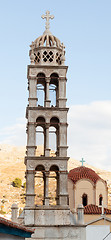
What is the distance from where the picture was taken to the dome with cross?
2286 centimetres

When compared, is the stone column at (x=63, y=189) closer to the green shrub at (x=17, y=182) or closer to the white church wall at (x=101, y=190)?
the white church wall at (x=101, y=190)

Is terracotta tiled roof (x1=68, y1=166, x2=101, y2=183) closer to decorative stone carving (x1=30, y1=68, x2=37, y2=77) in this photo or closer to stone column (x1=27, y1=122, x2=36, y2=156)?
stone column (x1=27, y1=122, x2=36, y2=156)

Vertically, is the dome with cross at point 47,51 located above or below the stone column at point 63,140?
above

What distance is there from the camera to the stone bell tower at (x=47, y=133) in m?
20.5

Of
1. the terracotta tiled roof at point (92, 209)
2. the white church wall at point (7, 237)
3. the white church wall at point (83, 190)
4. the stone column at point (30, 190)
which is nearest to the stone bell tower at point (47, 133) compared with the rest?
the stone column at point (30, 190)

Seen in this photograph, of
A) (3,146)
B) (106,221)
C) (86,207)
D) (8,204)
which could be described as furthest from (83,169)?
(3,146)

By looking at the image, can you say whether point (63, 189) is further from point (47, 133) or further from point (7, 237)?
point (7, 237)

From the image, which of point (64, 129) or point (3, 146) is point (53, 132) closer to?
point (64, 129)

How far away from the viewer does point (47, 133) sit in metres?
21.9

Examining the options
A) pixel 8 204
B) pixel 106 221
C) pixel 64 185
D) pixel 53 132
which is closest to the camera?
pixel 64 185

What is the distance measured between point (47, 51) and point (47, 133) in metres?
4.57

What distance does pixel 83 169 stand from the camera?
37.2 meters

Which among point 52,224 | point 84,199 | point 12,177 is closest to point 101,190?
point 84,199

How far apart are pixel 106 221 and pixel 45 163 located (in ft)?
37.7
